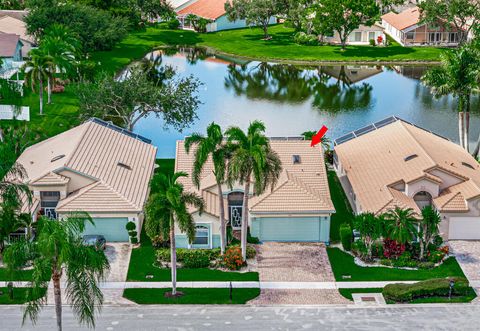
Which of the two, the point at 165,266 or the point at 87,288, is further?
the point at 165,266

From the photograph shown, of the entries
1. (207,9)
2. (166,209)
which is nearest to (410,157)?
(166,209)

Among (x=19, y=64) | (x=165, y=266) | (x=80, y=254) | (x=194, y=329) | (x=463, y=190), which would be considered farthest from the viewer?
(x=19, y=64)

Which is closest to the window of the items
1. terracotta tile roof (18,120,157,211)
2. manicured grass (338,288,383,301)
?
terracotta tile roof (18,120,157,211)

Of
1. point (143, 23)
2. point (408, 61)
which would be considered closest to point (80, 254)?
point (408, 61)

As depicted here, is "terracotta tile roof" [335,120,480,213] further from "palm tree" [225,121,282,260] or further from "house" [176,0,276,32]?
"house" [176,0,276,32]

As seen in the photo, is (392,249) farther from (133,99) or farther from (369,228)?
(133,99)

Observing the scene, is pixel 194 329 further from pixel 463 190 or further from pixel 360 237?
pixel 463 190
